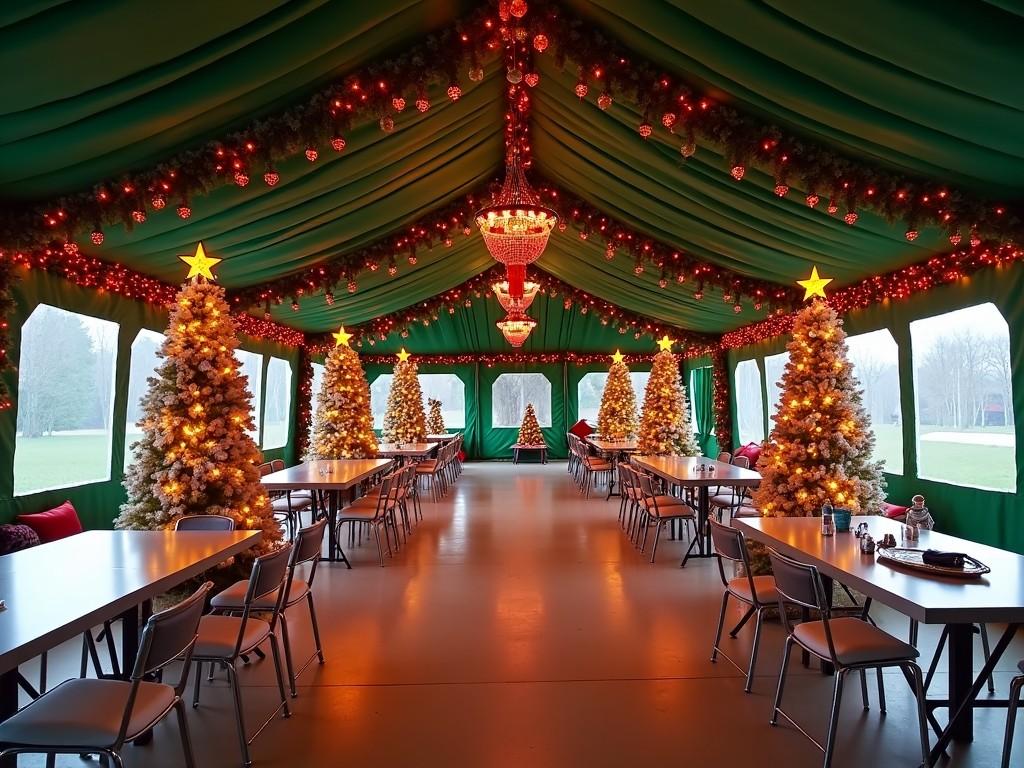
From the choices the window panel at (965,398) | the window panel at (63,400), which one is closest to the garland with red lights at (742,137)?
the window panel at (965,398)

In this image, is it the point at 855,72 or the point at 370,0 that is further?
the point at 370,0

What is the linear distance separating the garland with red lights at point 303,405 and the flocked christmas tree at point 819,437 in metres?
10.3

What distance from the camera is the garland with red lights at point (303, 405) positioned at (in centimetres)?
1369

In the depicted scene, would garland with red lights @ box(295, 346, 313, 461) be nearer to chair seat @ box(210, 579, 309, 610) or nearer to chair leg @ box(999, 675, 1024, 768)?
chair seat @ box(210, 579, 309, 610)

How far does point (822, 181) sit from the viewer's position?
16.2 feet

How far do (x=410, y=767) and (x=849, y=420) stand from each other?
176 inches

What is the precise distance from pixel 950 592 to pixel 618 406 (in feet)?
40.2

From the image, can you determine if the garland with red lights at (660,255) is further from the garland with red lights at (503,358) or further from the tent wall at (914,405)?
the garland with red lights at (503,358)

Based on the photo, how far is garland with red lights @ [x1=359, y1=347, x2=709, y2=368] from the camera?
18.0 m

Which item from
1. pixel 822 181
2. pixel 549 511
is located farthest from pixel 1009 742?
pixel 549 511

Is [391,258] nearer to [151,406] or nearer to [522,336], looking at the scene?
[522,336]

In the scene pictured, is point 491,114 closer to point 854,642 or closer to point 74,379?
point 74,379

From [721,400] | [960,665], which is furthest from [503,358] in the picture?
[960,665]

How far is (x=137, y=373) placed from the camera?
8.16m
